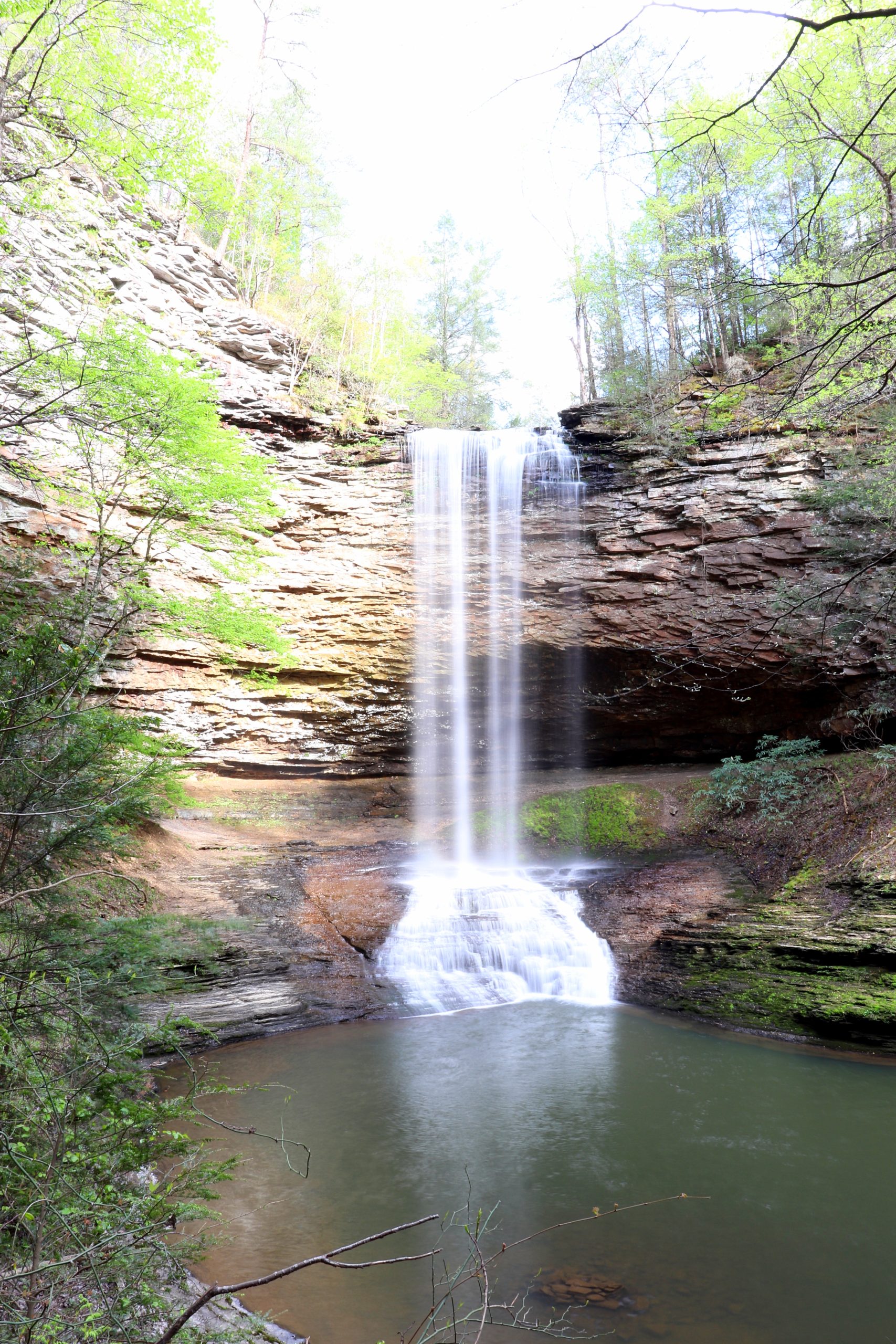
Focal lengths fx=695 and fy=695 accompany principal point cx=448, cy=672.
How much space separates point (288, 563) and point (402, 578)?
7.53ft

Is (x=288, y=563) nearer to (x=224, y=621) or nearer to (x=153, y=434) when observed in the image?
(x=224, y=621)

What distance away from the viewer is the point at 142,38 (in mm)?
4766

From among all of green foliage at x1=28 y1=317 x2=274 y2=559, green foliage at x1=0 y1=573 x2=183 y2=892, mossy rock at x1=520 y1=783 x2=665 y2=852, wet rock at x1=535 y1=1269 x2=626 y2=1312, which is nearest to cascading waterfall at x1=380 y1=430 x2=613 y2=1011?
mossy rock at x1=520 y1=783 x2=665 y2=852

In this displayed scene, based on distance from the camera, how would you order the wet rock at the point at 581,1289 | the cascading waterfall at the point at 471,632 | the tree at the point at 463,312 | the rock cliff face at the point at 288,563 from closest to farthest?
the wet rock at the point at 581,1289 → the rock cliff face at the point at 288,563 → the cascading waterfall at the point at 471,632 → the tree at the point at 463,312

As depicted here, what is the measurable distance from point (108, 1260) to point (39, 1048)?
1.23 metres

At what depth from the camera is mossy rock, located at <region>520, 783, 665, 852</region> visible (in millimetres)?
13062

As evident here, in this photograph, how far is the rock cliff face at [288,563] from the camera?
13.0 metres

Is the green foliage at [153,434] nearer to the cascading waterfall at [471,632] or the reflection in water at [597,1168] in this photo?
the cascading waterfall at [471,632]

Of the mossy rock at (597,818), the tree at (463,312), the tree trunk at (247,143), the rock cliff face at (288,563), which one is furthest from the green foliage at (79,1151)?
the tree at (463,312)

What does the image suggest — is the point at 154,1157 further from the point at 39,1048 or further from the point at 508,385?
the point at 508,385

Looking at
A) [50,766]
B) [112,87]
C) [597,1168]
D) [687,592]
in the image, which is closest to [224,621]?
[112,87]

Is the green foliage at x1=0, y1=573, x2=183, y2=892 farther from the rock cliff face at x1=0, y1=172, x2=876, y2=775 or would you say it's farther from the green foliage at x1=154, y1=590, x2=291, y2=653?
the rock cliff face at x1=0, y1=172, x2=876, y2=775

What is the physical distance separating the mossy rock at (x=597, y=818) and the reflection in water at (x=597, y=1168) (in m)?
5.72

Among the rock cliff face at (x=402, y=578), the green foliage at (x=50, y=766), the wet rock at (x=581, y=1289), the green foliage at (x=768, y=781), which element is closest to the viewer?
the green foliage at (x=50, y=766)
